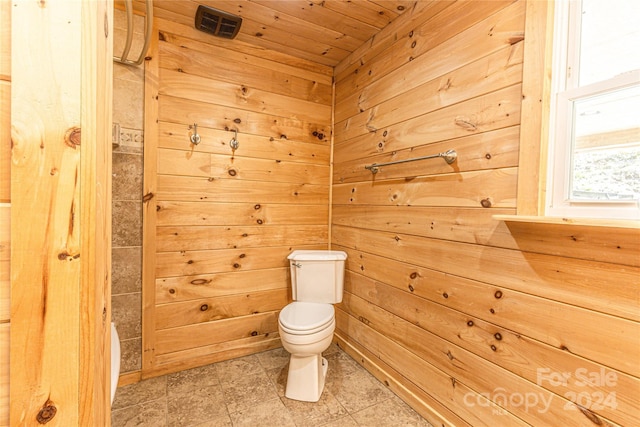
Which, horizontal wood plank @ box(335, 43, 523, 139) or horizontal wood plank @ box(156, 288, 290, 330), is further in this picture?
horizontal wood plank @ box(156, 288, 290, 330)

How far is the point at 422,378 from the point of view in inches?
62.9

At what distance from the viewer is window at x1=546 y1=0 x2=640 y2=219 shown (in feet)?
3.14

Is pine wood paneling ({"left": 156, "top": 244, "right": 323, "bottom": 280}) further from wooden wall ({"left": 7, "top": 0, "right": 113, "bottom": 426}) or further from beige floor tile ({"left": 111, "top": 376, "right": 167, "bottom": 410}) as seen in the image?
wooden wall ({"left": 7, "top": 0, "right": 113, "bottom": 426})

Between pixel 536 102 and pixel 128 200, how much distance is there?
225 centimetres

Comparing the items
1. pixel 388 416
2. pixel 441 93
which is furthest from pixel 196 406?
pixel 441 93

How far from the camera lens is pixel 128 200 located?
5.93 ft

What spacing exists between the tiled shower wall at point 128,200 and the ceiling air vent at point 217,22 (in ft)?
1.29

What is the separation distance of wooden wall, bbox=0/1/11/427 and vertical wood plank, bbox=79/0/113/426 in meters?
0.10

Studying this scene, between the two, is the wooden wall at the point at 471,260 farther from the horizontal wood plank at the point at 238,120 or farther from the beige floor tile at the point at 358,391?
the horizontal wood plank at the point at 238,120

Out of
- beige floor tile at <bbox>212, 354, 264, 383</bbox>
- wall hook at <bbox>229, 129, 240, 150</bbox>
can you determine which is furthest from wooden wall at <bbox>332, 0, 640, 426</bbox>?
wall hook at <bbox>229, 129, 240, 150</bbox>

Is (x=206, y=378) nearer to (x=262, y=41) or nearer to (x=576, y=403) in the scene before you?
(x=576, y=403)

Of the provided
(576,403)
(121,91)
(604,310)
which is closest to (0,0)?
(121,91)

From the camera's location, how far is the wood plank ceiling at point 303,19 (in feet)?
5.62

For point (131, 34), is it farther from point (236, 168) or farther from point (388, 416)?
point (388, 416)
